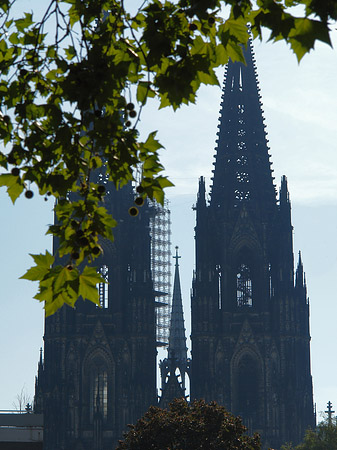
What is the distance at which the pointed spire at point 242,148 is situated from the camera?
71.9 m

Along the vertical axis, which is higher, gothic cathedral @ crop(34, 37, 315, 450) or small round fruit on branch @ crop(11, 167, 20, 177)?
gothic cathedral @ crop(34, 37, 315, 450)

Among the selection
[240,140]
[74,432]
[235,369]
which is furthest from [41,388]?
[240,140]

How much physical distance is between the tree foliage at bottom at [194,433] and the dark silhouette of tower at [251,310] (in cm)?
2225

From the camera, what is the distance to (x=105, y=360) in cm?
6988

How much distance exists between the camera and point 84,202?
923 cm

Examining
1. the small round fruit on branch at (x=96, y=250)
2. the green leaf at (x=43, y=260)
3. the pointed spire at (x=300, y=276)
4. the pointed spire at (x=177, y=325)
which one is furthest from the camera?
the pointed spire at (x=177, y=325)

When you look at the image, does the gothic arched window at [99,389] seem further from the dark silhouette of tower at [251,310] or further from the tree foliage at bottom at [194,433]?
the tree foliage at bottom at [194,433]

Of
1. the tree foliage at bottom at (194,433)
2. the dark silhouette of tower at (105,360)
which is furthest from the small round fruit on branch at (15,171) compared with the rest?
the dark silhouette of tower at (105,360)

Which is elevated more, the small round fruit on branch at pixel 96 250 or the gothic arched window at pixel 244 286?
the gothic arched window at pixel 244 286

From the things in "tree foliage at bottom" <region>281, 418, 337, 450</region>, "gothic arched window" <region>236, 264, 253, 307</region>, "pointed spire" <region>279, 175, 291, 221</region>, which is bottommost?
"tree foliage at bottom" <region>281, 418, 337, 450</region>

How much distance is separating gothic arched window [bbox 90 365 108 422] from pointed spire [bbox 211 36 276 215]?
13.0 metres

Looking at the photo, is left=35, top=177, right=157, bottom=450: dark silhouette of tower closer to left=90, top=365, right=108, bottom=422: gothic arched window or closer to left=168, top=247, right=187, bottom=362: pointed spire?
left=90, top=365, right=108, bottom=422: gothic arched window

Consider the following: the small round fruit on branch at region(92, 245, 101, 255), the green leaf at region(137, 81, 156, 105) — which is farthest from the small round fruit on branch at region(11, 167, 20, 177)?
the green leaf at region(137, 81, 156, 105)

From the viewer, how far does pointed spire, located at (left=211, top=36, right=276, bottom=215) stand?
7188cm
